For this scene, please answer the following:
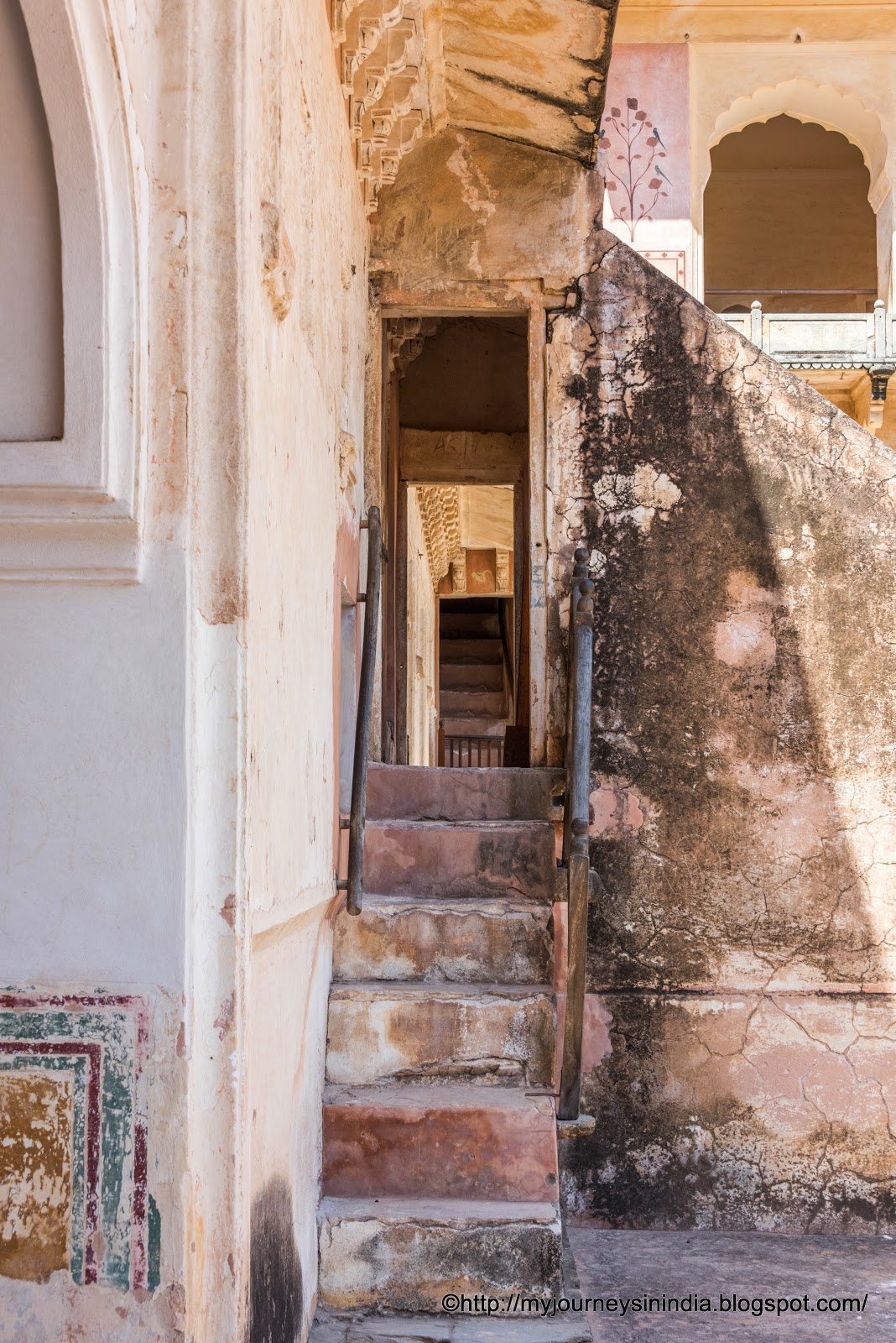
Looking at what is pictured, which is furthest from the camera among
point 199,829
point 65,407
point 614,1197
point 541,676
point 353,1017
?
point 541,676

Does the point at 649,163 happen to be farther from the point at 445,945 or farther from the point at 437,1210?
the point at 437,1210

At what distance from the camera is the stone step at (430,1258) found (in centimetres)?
300

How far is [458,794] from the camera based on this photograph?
432 cm

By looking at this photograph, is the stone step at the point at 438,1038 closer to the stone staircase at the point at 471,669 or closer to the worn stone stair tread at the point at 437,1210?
the worn stone stair tread at the point at 437,1210

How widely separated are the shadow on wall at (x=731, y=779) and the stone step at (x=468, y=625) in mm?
13831

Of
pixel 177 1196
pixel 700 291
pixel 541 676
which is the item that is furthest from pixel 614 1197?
pixel 700 291

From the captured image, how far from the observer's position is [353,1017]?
349 centimetres

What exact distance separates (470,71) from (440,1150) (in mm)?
3457

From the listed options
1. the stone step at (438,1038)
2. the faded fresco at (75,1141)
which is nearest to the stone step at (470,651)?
the stone step at (438,1038)

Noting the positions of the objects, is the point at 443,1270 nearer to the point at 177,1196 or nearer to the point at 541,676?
the point at 177,1196

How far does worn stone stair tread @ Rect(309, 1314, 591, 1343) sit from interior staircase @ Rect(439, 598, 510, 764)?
45.8 feet

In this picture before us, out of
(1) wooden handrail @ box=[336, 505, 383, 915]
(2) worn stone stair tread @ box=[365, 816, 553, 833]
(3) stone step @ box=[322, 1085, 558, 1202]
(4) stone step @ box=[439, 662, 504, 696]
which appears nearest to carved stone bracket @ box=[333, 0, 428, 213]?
(1) wooden handrail @ box=[336, 505, 383, 915]

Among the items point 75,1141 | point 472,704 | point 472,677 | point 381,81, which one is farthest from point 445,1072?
point 472,677

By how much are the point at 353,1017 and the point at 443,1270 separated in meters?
0.75
